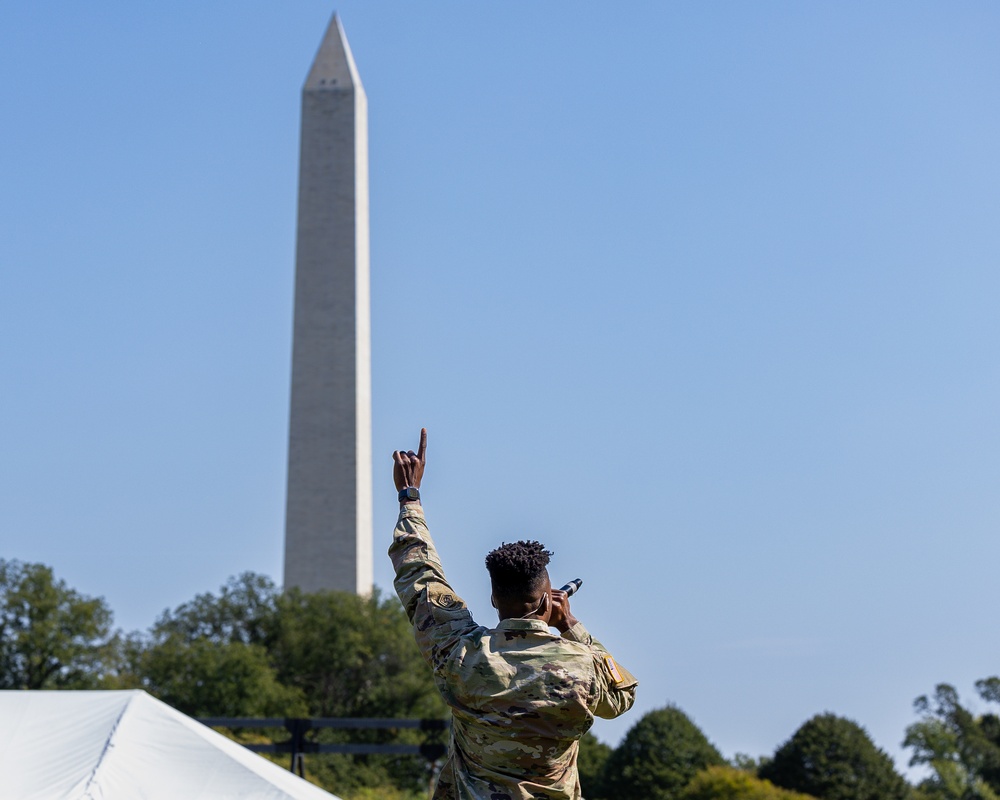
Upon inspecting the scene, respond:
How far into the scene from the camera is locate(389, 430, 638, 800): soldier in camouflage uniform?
160 inches

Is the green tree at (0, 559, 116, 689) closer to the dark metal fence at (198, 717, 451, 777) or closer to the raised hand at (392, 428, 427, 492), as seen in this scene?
the dark metal fence at (198, 717, 451, 777)

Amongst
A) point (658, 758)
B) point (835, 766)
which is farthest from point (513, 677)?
Answer: point (658, 758)

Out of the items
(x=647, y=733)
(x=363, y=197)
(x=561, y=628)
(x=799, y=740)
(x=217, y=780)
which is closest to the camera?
(x=561, y=628)

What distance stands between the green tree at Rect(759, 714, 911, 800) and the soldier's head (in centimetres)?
2276

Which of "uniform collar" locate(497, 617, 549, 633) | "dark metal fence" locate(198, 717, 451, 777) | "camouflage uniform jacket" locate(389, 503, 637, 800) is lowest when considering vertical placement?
"camouflage uniform jacket" locate(389, 503, 637, 800)

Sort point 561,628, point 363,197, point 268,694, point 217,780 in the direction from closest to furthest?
point 561,628 < point 217,780 < point 268,694 < point 363,197

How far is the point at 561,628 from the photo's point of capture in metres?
4.32

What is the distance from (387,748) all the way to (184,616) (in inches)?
1022

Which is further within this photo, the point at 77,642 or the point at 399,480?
the point at 77,642

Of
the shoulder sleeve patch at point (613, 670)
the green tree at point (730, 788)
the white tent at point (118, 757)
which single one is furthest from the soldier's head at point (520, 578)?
the green tree at point (730, 788)

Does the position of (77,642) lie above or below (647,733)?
above

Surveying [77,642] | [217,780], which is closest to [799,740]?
[217,780]

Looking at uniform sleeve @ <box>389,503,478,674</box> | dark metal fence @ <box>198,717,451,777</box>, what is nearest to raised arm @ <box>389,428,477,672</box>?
uniform sleeve @ <box>389,503,478,674</box>

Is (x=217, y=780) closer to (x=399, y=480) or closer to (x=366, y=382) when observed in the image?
(x=399, y=480)
